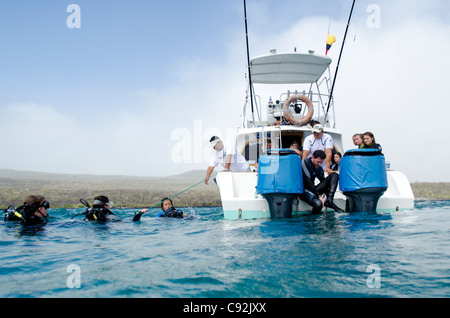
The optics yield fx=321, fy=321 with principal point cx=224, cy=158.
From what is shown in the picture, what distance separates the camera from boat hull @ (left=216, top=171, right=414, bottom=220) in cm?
682

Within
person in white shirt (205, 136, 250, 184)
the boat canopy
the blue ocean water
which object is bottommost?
the blue ocean water

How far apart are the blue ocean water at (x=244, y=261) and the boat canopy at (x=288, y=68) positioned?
6.36 m

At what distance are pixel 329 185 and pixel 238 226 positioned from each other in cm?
243

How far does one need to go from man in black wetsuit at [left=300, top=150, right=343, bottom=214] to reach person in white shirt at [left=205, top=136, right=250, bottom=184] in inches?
79.0

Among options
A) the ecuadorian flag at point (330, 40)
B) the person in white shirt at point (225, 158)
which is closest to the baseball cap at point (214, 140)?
the person in white shirt at point (225, 158)

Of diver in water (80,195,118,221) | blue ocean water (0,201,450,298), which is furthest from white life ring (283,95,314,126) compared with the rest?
diver in water (80,195,118,221)

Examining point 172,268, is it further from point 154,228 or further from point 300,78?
point 300,78

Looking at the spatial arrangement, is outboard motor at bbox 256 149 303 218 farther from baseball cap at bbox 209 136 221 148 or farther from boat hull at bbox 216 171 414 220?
baseball cap at bbox 209 136 221 148

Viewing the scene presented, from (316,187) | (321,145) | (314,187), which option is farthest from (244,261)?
(321,145)

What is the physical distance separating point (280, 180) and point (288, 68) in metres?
6.35

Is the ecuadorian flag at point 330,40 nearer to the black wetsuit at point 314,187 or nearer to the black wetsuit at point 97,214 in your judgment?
the black wetsuit at point 314,187

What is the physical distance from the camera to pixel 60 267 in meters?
3.69

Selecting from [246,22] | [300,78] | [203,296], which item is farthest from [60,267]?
[300,78]
